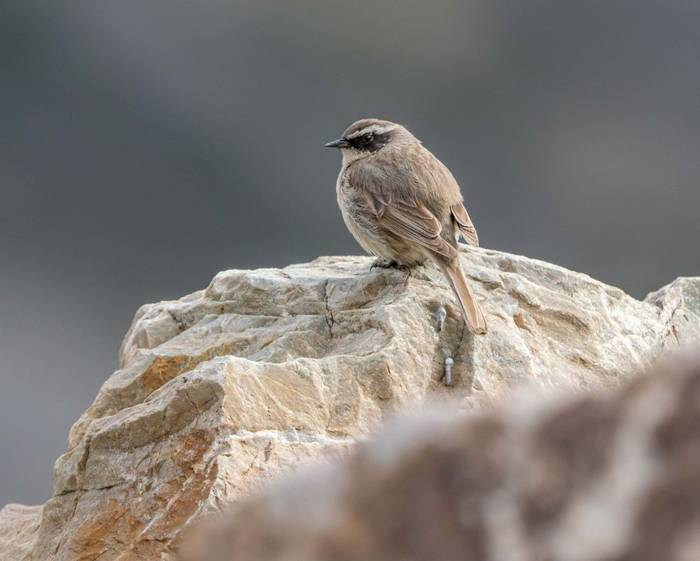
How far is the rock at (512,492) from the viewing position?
1207 mm

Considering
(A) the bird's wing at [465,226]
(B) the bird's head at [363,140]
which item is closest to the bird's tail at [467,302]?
(A) the bird's wing at [465,226]

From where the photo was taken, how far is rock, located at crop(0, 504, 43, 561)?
184 inches

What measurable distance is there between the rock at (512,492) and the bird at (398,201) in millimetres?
3722

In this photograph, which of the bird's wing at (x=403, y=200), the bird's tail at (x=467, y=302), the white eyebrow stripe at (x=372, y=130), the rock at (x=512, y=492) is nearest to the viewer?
the rock at (x=512, y=492)

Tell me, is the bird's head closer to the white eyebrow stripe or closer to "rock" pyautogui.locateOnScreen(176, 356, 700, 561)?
the white eyebrow stripe

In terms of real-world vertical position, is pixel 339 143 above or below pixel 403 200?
above

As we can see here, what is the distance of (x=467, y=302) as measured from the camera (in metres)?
4.85

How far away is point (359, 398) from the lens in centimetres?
427

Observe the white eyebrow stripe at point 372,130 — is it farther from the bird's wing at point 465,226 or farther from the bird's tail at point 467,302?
the bird's tail at point 467,302

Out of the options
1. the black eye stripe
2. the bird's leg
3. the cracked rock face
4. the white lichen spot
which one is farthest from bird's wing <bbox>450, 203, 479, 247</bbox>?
the white lichen spot

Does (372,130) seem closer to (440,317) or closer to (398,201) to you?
(398,201)

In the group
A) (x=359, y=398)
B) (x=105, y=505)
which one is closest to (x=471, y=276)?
(x=359, y=398)

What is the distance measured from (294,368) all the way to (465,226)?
1975 mm

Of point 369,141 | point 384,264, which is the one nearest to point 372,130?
point 369,141
